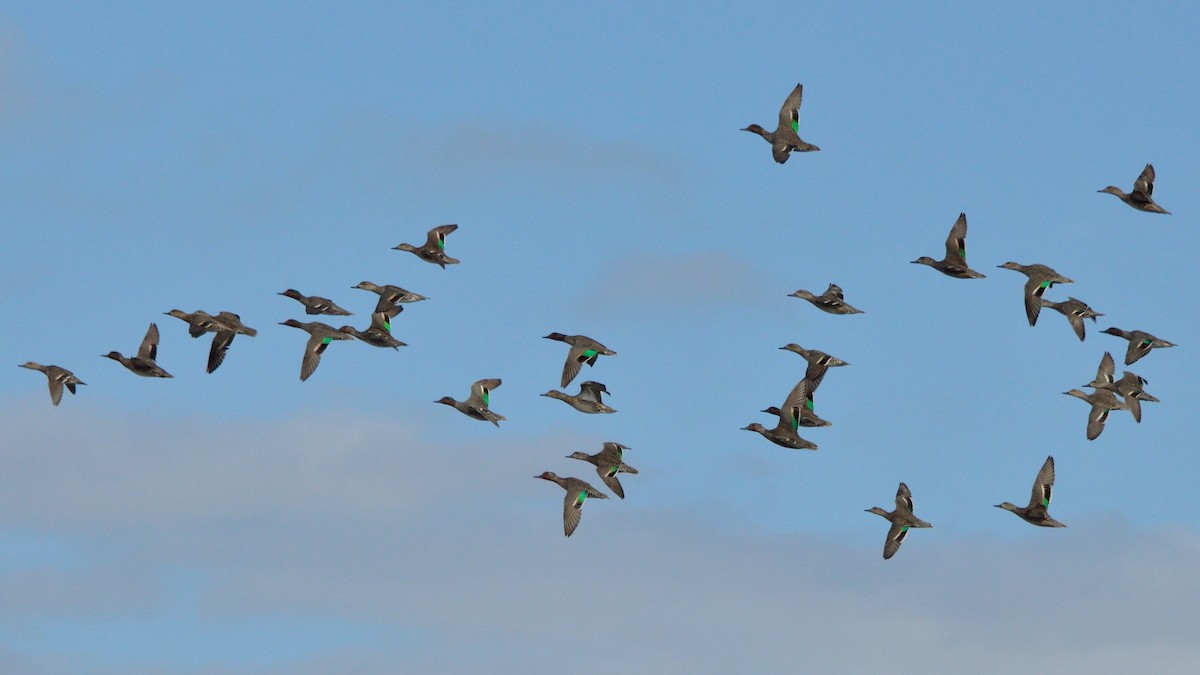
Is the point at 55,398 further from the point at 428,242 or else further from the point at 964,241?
the point at 964,241

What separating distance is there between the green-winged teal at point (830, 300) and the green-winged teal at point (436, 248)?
34.7ft

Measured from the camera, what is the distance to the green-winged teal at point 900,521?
67.6 meters

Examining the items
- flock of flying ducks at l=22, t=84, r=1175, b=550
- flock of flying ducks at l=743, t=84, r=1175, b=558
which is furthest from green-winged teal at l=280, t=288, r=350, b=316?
flock of flying ducks at l=743, t=84, r=1175, b=558

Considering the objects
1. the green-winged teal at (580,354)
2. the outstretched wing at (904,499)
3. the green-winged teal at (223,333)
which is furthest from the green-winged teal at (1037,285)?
the green-winged teal at (223,333)

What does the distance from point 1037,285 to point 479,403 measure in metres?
16.8

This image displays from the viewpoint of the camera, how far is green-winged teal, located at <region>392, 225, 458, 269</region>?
7125 cm

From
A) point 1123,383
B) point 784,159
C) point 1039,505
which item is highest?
point 784,159

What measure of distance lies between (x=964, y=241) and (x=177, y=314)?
2437 centimetres

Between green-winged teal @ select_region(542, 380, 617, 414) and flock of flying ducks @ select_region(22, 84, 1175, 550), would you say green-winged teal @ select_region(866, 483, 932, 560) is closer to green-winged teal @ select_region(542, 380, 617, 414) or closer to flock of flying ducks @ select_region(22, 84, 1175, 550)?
flock of flying ducks @ select_region(22, 84, 1175, 550)

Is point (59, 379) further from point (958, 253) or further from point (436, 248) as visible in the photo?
point (958, 253)

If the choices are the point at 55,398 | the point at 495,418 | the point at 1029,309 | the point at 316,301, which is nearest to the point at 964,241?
the point at 1029,309

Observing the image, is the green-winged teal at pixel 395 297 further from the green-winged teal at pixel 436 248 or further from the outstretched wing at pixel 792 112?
the outstretched wing at pixel 792 112

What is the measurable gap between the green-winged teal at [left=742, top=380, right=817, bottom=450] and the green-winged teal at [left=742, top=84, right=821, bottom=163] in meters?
7.40

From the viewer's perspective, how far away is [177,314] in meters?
73.0
